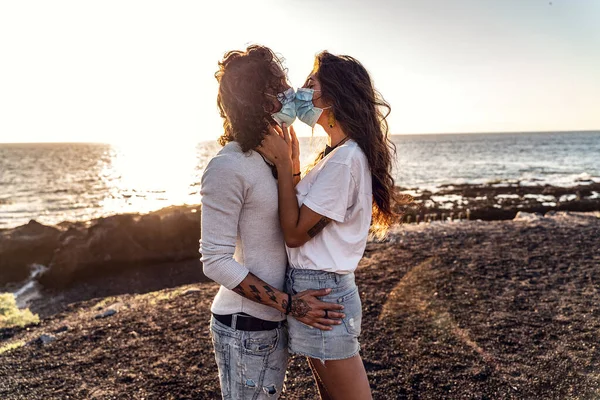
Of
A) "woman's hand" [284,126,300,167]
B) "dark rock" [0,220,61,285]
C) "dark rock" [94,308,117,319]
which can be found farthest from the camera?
"dark rock" [0,220,61,285]

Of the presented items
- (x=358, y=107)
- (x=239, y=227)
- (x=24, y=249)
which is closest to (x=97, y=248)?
(x=24, y=249)

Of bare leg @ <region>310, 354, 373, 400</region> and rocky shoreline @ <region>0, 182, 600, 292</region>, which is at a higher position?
bare leg @ <region>310, 354, 373, 400</region>

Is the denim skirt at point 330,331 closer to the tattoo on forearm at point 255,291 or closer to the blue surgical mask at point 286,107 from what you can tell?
the tattoo on forearm at point 255,291

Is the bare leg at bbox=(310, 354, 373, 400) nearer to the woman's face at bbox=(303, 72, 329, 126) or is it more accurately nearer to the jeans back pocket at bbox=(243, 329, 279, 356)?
the jeans back pocket at bbox=(243, 329, 279, 356)

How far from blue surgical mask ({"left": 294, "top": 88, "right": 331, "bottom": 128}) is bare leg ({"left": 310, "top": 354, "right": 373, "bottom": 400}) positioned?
1229mm

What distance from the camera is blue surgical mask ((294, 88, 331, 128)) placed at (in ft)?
7.57

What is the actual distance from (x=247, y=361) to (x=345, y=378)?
1.61 feet

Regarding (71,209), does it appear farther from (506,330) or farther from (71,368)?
(506,330)

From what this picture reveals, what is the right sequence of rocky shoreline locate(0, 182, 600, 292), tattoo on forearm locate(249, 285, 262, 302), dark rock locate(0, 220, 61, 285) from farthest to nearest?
dark rock locate(0, 220, 61, 285)
rocky shoreline locate(0, 182, 600, 292)
tattoo on forearm locate(249, 285, 262, 302)

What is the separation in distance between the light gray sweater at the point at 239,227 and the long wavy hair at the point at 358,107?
0.51 meters

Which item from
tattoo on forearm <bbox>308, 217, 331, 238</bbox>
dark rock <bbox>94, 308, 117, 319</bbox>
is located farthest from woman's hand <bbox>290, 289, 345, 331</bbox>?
dark rock <bbox>94, 308, 117, 319</bbox>

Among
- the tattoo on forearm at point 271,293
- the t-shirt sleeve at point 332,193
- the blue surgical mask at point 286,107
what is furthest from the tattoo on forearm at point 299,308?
the blue surgical mask at point 286,107

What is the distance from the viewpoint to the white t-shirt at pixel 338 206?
6.98 ft

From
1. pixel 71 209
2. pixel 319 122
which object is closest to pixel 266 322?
pixel 319 122
